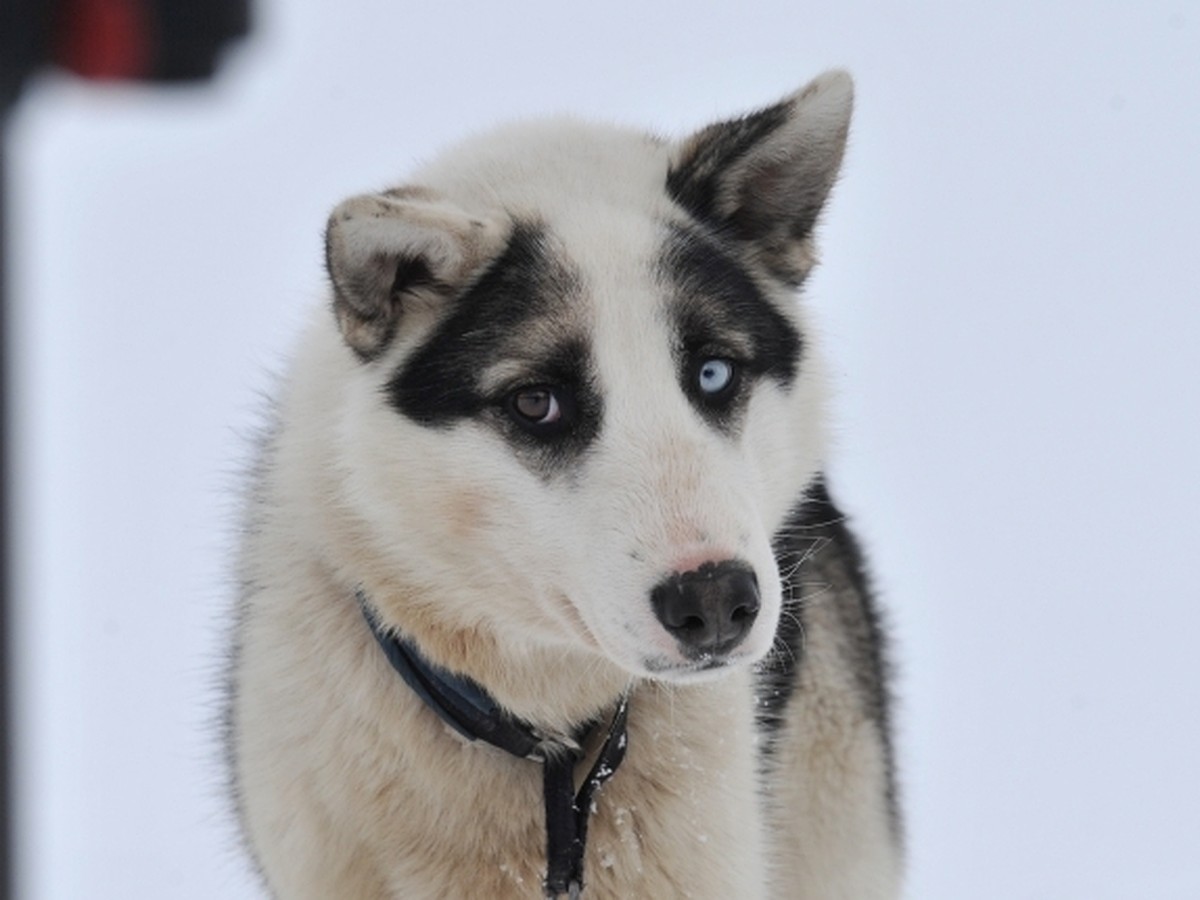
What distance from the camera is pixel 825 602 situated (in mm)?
4422

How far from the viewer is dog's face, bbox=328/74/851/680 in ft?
9.99

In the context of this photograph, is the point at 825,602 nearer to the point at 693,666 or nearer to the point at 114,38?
the point at 693,666

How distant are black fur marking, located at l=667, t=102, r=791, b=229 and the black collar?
2.95 ft

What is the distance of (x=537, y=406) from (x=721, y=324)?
0.35 m

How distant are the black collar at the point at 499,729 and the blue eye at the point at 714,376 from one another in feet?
2.19

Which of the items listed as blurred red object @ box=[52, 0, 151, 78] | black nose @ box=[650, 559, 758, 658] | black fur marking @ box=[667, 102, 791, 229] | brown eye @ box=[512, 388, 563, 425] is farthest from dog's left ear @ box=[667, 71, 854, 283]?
blurred red object @ box=[52, 0, 151, 78]

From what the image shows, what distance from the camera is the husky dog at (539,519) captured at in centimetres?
312

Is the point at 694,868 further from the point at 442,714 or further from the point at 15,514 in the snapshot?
the point at 15,514

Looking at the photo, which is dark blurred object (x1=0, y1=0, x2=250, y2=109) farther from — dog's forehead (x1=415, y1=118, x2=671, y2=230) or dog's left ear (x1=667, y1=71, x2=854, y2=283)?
dog's left ear (x1=667, y1=71, x2=854, y2=283)

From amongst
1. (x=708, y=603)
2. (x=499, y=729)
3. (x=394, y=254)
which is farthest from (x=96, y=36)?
(x=708, y=603)

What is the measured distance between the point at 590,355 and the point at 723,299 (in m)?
0.32

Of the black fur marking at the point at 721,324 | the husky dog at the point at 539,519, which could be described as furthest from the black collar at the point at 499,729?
the black fur marking at the point at 721,324

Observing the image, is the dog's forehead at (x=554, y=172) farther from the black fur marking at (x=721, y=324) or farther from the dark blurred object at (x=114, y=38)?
the dark blurred object at (x=114, y=38)

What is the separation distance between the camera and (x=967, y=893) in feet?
21.7
